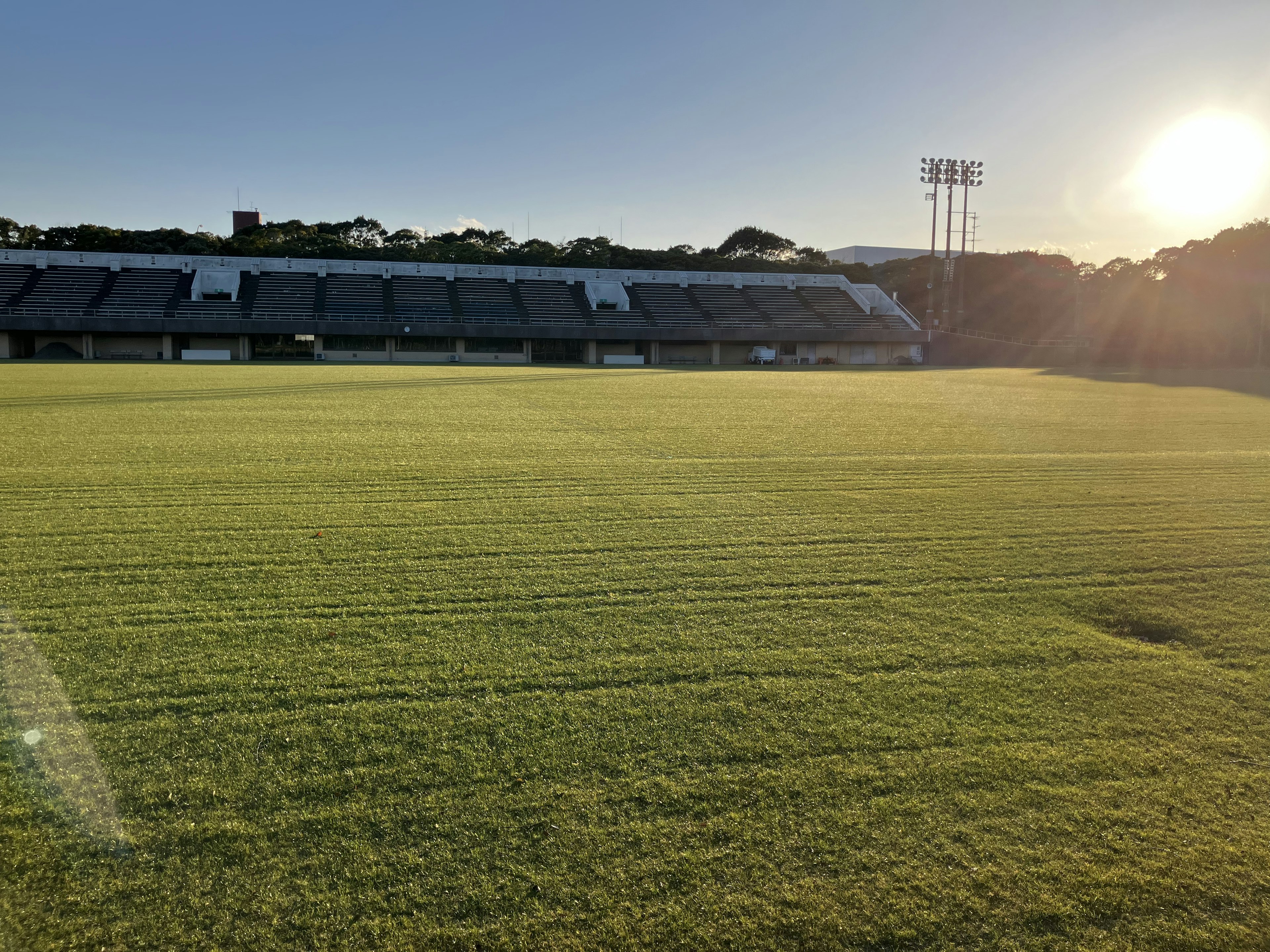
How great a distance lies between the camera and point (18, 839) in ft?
8.26

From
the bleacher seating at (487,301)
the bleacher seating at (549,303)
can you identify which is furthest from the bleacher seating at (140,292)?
the bleacher seating at (549,303)

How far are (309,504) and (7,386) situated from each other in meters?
20.0

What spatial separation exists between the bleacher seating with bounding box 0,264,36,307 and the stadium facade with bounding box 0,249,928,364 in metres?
0.09

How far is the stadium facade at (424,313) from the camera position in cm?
4703

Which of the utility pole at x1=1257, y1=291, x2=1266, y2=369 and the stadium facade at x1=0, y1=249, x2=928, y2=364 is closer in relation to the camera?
the utility pole at x1=1257, y1=291, x2=1266, y2=369

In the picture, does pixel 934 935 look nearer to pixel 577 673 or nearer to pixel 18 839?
pixel 577 673

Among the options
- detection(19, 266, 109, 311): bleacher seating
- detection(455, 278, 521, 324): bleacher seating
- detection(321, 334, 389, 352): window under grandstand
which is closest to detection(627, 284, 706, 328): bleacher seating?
detection(455, 278, 521, 324): bleacher seating

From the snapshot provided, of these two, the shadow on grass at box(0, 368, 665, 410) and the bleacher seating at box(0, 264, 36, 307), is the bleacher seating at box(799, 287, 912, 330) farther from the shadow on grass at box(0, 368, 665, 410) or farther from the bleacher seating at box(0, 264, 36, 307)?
the bleacher seating at box(0, 264, 36, 307)

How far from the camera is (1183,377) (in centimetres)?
3259

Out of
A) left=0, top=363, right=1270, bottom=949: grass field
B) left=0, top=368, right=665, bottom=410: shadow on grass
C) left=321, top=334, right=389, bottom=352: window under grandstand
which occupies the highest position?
left=321, top=334, right=389, bottom=352: window under grandstand

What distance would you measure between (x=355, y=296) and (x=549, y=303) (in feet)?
43.5

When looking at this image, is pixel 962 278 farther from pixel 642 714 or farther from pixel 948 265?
pixel 642 714

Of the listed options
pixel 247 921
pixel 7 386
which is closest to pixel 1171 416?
pixel 247 921

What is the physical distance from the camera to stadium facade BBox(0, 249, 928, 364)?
47.0 m
